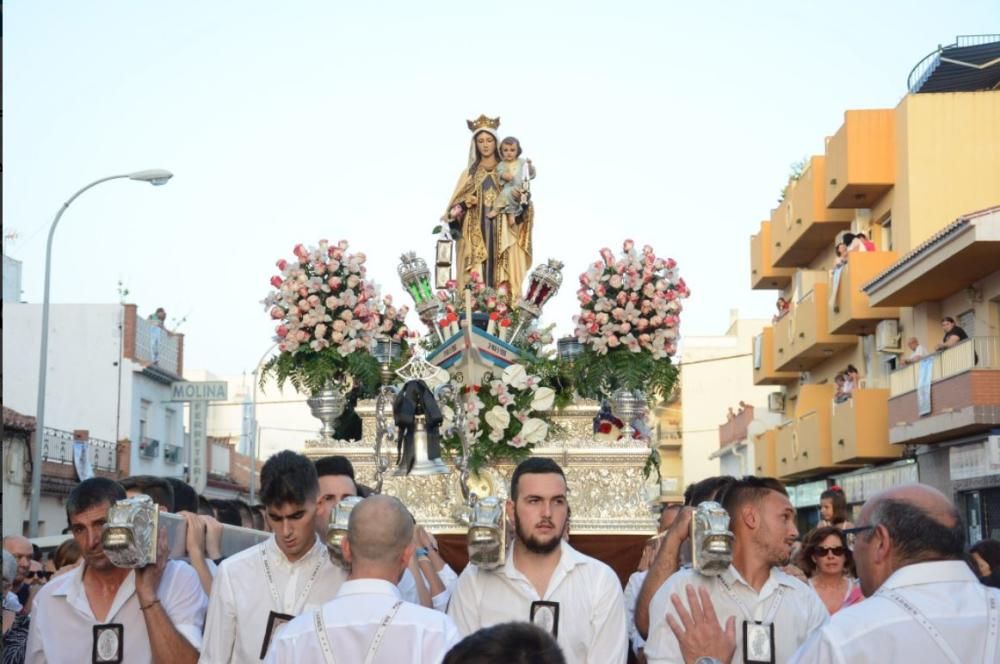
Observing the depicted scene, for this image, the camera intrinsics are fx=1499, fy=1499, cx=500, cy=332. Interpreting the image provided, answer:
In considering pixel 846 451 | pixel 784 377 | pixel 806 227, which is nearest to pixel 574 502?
pixel 846 451

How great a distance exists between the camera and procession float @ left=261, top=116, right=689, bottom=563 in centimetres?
956

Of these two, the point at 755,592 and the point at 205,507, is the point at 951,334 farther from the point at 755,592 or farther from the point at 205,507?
the point at 755,592

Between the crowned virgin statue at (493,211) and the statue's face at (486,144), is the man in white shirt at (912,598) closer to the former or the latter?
the crowned virgin statue at (493,211)

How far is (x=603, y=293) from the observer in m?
10.3

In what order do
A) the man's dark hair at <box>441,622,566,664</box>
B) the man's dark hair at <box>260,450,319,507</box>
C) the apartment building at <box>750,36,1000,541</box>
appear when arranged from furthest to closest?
the apartment building at <box>750,36,1000,541</box>, the man's dark hair at <box>260,450,319,507</box>, the man's dark hair at <box>441,622,566,664</box>

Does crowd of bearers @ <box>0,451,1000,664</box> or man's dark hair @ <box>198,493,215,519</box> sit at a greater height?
man's dark hair @ <box>198,493,215,519</box>

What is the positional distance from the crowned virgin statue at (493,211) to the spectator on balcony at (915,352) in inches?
490

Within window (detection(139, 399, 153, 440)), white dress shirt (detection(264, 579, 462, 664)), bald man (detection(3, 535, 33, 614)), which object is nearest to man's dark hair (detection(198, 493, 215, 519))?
bald man (detection(3, 535, 33, 614))

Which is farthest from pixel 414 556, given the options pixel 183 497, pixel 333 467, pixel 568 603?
pixel 183 497

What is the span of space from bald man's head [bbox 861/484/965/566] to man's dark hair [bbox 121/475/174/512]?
2989mm

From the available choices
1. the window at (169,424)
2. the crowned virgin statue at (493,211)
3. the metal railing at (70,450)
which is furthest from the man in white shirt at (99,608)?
the window at (169,424)

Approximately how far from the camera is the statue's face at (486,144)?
42.8ft

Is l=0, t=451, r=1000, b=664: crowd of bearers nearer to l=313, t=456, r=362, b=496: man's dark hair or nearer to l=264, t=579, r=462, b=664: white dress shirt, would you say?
l=264, t=579, r=462, b=664: white dress shirt

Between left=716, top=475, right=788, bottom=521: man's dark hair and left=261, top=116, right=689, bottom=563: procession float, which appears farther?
left=261, top=116, right=689, bottom=563: procession float
